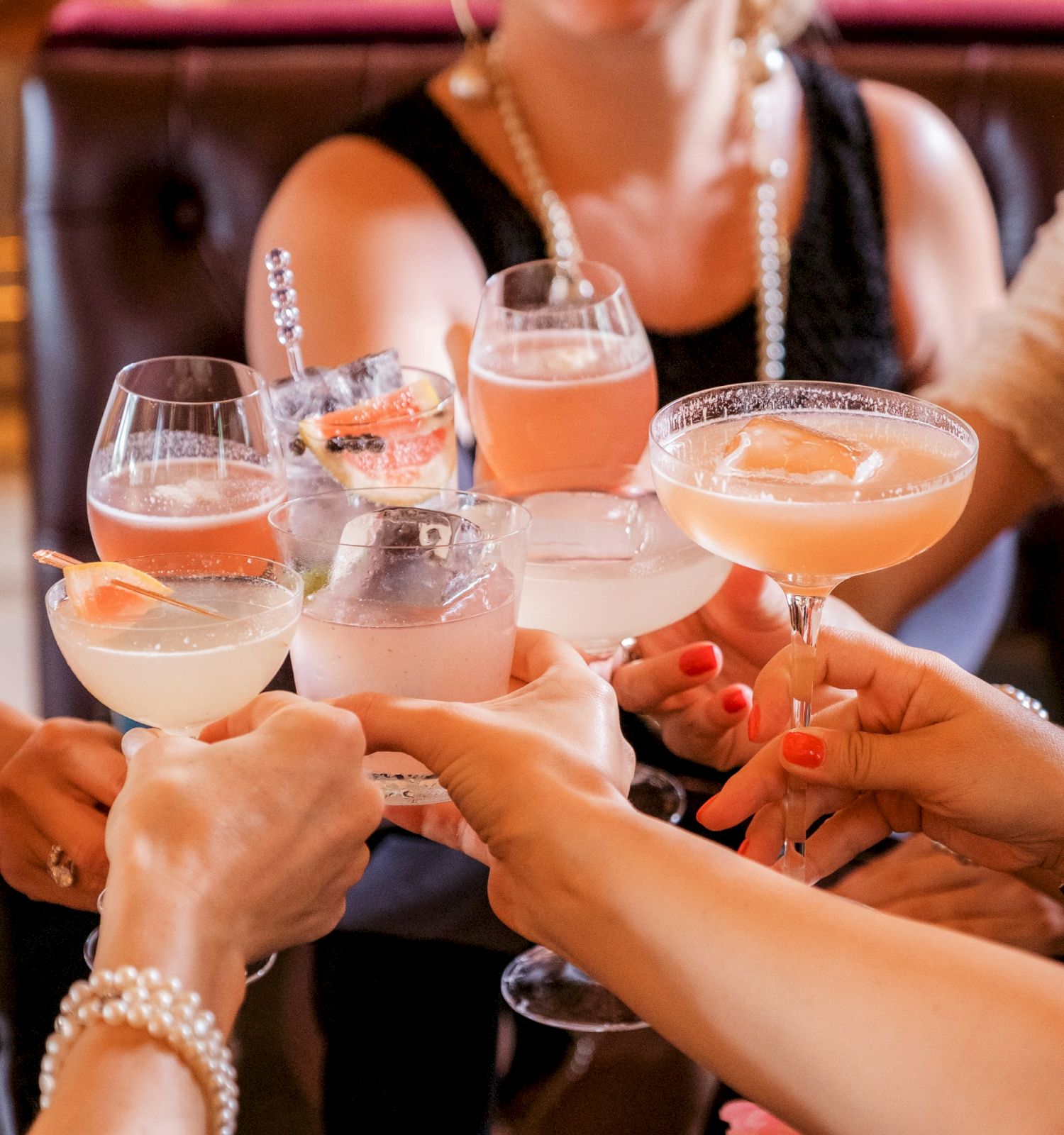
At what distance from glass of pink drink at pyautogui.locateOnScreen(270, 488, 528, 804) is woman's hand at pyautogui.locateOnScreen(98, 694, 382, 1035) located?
0.10m

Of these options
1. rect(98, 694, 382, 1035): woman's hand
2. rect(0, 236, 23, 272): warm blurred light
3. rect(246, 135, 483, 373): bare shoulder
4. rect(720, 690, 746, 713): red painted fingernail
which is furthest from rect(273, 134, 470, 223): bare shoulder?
rect(0, 236, 23, 272): warm blurred light

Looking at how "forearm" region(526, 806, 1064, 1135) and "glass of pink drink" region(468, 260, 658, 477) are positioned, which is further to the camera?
"glass of pink drink" region(468, 260, 658, 477)

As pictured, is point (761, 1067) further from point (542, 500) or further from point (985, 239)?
point (985, 239)

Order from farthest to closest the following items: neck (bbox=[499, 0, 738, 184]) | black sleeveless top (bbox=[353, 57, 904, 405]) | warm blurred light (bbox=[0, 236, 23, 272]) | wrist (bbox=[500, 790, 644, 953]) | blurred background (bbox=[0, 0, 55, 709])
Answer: warm blurred light (bbox=[0, 236, 23, 272]), blurred background (bbox=[0, 0, 55, 709]), black sleeveless top (bbox=[353, 57, 904, 405]), neck (bbox=[499, 0, 738, 184]), wrist (bbox=[500, 790, 644, 953])

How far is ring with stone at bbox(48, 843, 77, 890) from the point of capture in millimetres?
1021

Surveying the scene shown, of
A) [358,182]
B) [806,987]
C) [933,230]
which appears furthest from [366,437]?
[933,230]

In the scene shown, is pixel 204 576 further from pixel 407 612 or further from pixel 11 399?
pixel 11 399

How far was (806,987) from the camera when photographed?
0.69m

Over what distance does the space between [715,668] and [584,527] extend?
17 centimetres

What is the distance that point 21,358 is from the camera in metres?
2.07

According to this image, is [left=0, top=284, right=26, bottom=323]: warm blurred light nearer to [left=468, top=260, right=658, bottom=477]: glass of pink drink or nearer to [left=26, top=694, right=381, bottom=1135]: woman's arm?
[left=468, top=260, right=658, bottom=477]: glass of pink drink

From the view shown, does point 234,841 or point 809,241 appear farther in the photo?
point 809,241

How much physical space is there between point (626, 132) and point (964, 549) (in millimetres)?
833

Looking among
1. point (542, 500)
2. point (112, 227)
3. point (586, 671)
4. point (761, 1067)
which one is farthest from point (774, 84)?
point (761, 1067)
